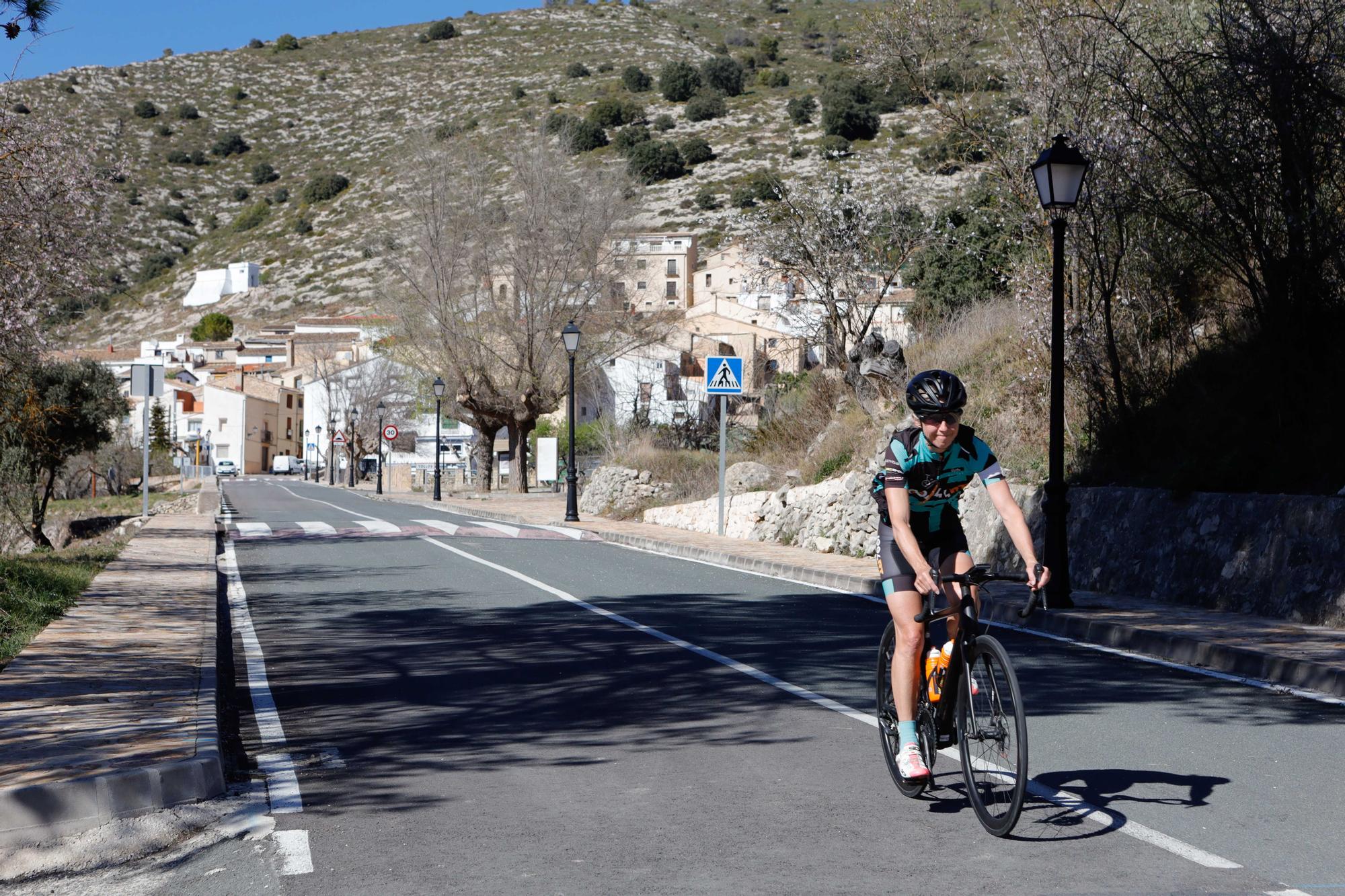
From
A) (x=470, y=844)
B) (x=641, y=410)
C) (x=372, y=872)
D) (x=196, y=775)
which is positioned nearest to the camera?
(x=372, y=872)

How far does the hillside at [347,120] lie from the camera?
12269 centimetres

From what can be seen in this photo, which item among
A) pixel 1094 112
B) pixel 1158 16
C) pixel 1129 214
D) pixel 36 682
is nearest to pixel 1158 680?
pixel 36 682

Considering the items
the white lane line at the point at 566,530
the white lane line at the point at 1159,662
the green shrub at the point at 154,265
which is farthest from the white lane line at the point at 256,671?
the green shrub at the point at 154,265

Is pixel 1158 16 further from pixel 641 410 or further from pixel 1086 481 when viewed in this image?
pixel 641 410

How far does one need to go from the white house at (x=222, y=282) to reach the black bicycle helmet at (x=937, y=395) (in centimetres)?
14172

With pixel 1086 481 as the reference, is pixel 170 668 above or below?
below

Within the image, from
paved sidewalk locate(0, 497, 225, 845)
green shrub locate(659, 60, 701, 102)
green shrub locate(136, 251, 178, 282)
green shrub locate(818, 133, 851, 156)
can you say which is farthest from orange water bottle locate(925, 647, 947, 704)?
green shrub locate(136, 251, 178, 282)

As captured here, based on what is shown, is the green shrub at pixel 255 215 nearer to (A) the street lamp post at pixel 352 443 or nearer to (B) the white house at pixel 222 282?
(B) the white house at pixel 222 282

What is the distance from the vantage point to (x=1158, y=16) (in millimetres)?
17969

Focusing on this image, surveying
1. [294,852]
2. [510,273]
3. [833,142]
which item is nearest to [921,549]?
[294,852]

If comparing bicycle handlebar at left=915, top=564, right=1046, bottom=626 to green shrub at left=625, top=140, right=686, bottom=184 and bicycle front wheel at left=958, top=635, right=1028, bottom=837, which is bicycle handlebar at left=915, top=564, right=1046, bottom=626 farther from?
green shrub at left=625, top=140, right=686, bottom=184

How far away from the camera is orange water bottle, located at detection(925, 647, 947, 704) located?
556 centimetres

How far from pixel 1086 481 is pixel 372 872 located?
13160 mm

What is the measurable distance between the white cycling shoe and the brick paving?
3.28m
